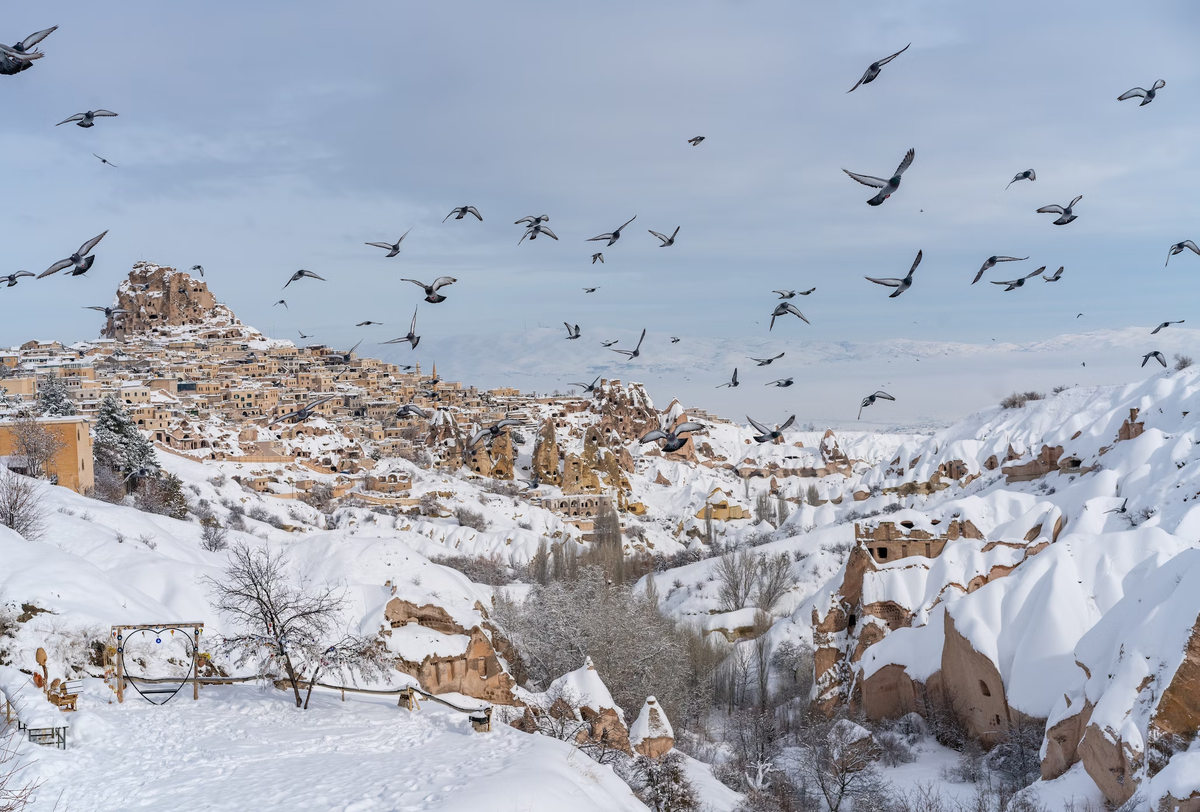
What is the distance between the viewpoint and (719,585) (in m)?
47.0

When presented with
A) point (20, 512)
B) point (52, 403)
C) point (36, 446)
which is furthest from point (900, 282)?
point (52, 403)

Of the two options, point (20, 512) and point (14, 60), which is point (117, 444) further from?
point (14, 60)


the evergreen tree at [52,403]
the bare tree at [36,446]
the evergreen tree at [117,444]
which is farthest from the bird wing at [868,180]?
the evergreen tree at [52,403]

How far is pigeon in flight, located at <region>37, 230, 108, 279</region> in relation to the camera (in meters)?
11.0

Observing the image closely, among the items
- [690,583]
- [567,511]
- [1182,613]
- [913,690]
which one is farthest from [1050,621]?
[567,511]

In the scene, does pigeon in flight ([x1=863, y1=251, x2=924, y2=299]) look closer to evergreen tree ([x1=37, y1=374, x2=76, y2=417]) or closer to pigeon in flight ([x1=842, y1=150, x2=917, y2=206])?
pigeon in flight ([x1=842, y1=150, x2=917, y2=206])

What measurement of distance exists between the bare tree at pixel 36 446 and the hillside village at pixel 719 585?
46 centimetres

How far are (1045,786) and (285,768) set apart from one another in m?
14.5

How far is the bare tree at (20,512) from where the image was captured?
22906 mm

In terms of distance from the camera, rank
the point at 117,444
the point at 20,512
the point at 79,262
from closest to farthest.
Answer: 1. the point at 79,262
2. the point at 20,512
3. the point at 117,444

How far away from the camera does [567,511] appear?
70062 millimetres

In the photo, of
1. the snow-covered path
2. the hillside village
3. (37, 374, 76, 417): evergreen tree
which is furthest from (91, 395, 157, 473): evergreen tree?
the snow-covered path

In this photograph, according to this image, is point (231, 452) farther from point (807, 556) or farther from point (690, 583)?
point (807, 556)

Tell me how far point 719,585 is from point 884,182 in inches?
1519
